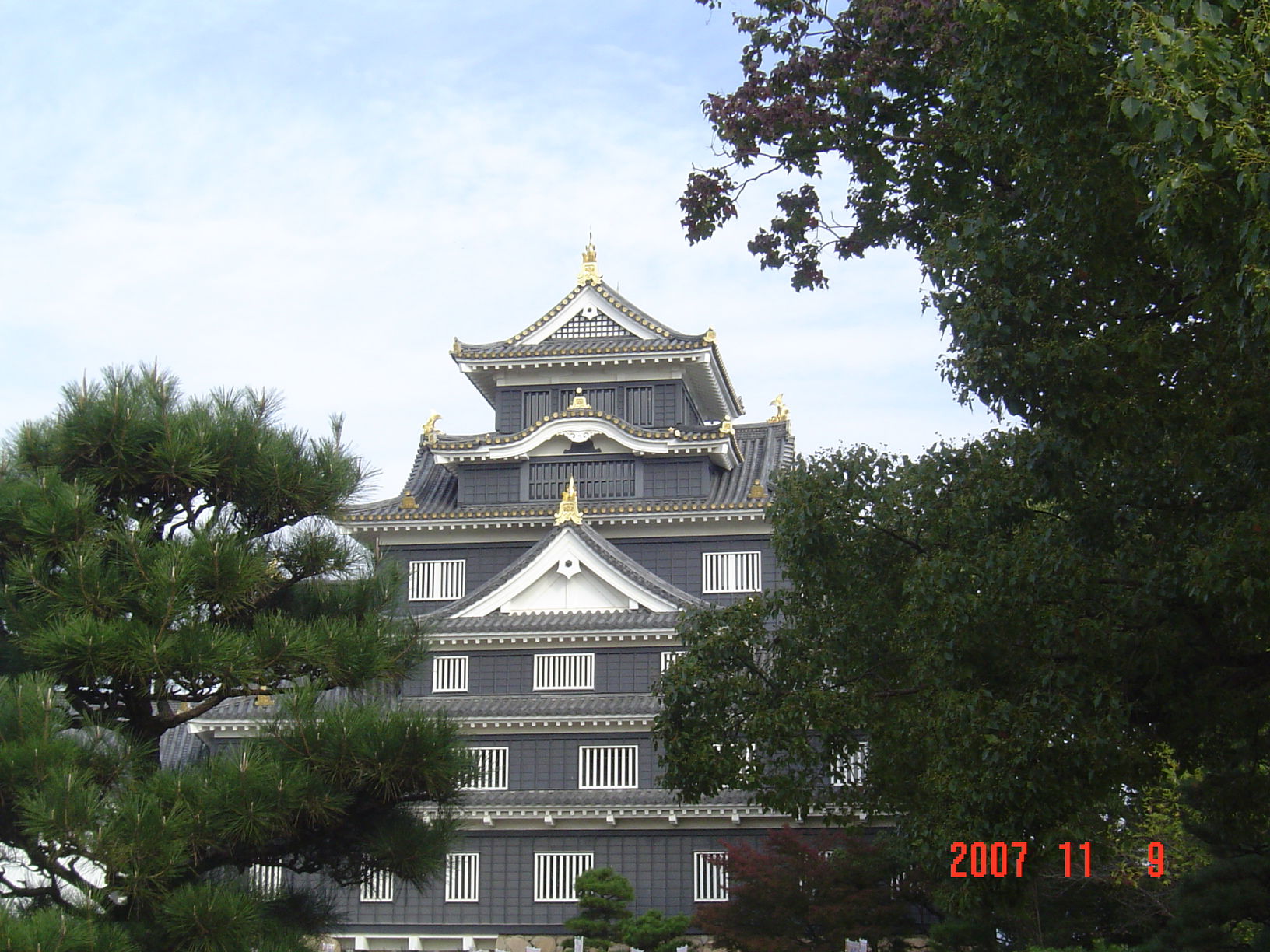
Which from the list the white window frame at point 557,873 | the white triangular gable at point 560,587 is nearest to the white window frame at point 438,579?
the white triangular gable at point 560,587

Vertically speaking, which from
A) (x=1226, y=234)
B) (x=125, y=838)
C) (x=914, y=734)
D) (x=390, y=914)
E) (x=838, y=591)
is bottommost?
(x=390, y=914)

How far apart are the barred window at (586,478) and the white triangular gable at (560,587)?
117 inches

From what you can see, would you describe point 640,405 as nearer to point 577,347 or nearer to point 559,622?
point 577,347

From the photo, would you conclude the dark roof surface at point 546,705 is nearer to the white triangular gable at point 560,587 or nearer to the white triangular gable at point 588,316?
the white triangular gable at point 560,587

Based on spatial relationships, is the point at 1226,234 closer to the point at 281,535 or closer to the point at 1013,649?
the point at 1013,649

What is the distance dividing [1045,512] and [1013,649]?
136cm

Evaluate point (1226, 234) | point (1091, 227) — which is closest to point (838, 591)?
point (1091, 227)

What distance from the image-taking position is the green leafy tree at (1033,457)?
28.1 ft

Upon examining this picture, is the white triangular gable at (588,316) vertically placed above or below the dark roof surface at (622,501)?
above

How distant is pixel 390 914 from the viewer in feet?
93.2

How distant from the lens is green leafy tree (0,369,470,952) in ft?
33.7

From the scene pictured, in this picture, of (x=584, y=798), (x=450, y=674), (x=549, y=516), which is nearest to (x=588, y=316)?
(x=549, y=516)

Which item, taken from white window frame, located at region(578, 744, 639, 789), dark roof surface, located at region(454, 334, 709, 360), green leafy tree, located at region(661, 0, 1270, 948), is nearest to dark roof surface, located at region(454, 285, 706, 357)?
dark roof surface, located at region(454, 334, 709, 360)

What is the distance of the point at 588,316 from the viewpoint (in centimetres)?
3400
